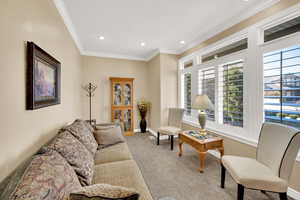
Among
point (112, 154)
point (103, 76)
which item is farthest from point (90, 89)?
point (112, 154)

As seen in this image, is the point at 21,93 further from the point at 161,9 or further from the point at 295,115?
the point at 295,115

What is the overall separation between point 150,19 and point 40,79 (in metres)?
2.15

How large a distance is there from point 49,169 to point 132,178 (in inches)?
31.4

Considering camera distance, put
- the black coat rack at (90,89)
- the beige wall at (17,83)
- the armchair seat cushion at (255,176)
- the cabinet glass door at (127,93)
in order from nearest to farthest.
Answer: the beige wall at (17,83) → the armchair seat cushion at (255,176) → the black coat rack at (90,89) → the cabinet glass door at (127,93)

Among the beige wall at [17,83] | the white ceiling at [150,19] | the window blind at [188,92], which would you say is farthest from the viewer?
the window blind at [188,92]

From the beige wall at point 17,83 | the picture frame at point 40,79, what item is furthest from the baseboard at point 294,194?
the picture frame at point 40,79

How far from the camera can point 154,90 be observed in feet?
15.4

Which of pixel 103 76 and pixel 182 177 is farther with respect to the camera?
pixel 103 76

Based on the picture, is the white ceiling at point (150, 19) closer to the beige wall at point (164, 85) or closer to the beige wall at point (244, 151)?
the beige wall at point (164, 85)

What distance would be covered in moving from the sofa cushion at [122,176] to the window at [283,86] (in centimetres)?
218

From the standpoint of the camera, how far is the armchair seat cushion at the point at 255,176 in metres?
1.40

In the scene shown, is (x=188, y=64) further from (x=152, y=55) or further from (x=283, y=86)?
(x=283, y=86)

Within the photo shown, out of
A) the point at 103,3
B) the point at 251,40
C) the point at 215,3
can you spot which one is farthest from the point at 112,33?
the point at 251,40

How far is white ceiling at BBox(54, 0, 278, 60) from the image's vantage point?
7.20 ft
